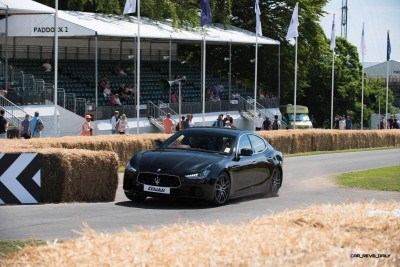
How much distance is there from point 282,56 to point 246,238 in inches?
2447

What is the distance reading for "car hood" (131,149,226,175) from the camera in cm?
1720

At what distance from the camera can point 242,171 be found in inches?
730

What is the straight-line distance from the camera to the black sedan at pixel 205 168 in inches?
675

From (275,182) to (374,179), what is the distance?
587 centimetres

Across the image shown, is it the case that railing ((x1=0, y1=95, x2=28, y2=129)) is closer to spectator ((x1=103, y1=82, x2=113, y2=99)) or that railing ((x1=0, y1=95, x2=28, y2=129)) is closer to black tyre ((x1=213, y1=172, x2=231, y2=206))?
spectator ((x1=103, y1=82, x2=113, y2=99))

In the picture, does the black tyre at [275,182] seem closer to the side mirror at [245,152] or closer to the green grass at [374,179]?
the side mirror at [245,152]

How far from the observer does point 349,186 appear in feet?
77.7

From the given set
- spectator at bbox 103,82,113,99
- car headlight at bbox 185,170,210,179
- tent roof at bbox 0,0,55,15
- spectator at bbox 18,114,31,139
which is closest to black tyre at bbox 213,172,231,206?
car headlight at bbox 185,170,210,179

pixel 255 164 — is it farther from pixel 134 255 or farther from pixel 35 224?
pixel 134 255

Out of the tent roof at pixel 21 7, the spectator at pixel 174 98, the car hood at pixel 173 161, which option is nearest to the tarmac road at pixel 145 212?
the car hood at pixel 173 161

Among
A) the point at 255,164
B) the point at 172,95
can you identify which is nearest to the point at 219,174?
the point at 255,164

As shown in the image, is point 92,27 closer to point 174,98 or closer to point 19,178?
point 174,98

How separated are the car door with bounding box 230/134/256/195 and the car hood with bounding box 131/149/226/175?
41cm

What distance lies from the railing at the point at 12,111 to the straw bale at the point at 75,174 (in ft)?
60.9
